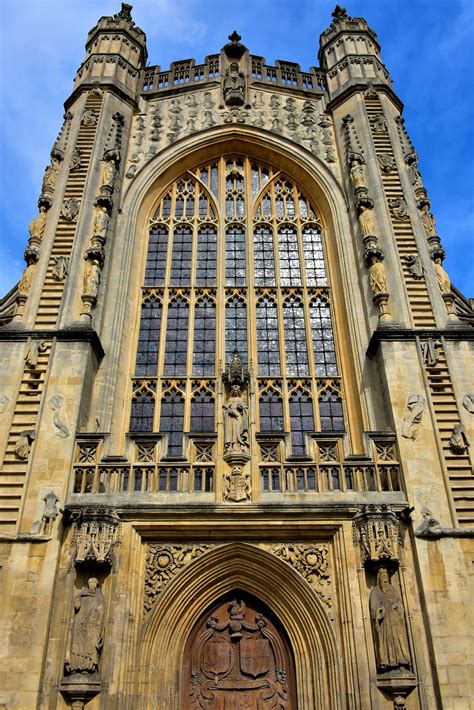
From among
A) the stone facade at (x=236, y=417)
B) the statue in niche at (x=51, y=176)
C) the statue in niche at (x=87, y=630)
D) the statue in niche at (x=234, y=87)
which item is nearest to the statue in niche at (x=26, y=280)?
the stone facade at (x=236, y=417)

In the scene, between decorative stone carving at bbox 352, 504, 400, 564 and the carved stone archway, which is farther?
decorative stone carving at bbox 352, 504, 400, 564

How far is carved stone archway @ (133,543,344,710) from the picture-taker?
9453 mm

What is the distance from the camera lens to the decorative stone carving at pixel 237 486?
33.8 feet

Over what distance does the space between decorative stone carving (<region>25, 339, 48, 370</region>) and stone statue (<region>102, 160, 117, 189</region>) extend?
4.72 metres

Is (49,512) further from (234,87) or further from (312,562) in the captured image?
(234,87)

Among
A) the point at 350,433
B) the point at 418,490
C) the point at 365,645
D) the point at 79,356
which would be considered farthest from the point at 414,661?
the point at 79,356

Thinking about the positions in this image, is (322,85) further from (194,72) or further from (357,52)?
(194,72)

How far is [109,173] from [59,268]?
3224 millimetres

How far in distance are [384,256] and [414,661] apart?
26.5ft

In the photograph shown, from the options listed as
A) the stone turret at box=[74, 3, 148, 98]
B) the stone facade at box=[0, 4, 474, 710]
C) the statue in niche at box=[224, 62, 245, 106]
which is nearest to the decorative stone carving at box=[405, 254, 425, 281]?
the stone facade at box=[0, 4, 474, 710]

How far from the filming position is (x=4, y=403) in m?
11.5

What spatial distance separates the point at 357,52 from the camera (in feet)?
62.6

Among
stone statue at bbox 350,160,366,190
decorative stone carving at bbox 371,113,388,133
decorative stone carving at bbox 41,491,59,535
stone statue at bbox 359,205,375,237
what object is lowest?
decorative stone carving at bbox 41,491,59,535

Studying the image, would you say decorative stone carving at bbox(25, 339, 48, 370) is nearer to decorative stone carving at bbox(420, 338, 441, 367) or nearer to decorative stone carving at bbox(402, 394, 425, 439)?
decorative stone carving at bbox(402, 394, 425, 439)
